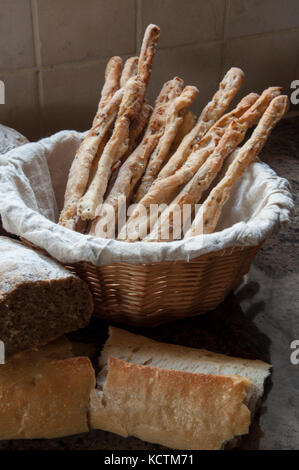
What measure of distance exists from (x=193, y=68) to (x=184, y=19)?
0.42 ft

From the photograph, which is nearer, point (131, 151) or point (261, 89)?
point (131, 151)

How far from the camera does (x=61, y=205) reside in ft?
3.91

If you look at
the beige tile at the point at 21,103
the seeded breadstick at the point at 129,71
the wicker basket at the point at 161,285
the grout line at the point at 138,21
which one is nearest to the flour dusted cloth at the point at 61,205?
the wicker basket at the point at 161,285

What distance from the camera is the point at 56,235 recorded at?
0.87m

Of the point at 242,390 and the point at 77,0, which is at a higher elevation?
the point at 77,0

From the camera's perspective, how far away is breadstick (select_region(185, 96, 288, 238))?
966mm

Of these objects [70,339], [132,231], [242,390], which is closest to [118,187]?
[132,231]

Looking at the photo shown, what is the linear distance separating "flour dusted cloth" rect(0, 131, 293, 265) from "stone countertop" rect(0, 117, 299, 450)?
0.15 meters

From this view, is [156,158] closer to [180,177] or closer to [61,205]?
[180,177]

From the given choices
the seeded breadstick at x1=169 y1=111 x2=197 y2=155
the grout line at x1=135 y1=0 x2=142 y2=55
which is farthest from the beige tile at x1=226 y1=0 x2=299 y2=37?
the seeded breadstick at x1=169 y1=111 x2=197 y2=155

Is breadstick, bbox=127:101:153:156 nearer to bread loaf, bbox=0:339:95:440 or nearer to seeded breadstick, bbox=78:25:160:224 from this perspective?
seeded breadstick, bbox=78:25:160:224

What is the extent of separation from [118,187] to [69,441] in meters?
0.46
